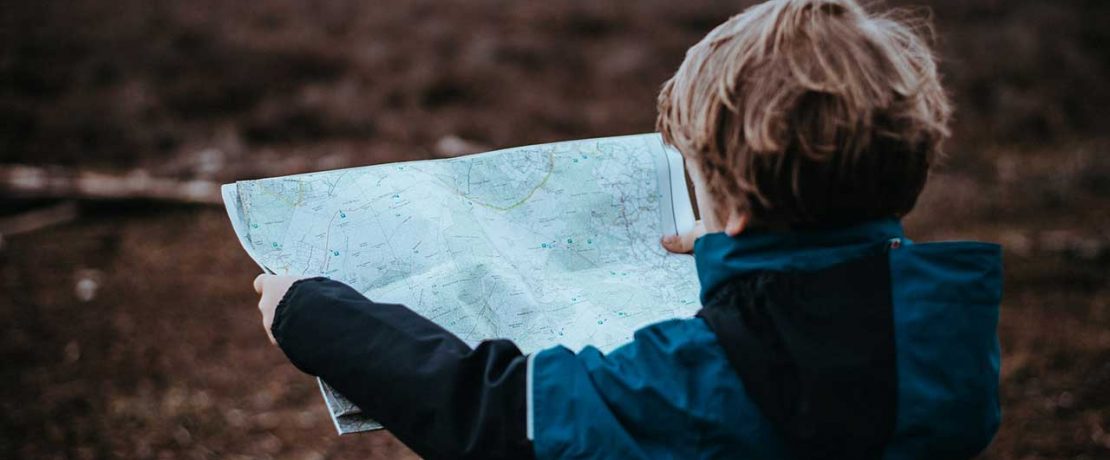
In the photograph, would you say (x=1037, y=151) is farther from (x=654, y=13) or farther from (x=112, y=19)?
(x=112, y=19)

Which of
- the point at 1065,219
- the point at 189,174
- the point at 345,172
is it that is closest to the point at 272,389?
the point at 345,172

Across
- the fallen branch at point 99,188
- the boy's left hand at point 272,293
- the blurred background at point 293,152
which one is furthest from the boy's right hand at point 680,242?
the fallen branch at point 99,188

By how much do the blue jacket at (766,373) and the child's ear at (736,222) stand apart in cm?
1

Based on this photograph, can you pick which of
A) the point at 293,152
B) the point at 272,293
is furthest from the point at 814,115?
the point at 293,152

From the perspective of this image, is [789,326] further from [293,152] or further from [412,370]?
[293,152]

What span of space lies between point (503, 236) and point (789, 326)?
0.66m

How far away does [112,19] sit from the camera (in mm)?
10266

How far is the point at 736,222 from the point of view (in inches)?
52.4

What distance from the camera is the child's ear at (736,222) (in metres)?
1.32

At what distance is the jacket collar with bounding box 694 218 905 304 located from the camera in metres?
1.29

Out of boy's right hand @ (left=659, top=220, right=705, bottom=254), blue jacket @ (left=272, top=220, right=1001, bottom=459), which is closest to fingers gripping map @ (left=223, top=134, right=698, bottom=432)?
boy's right hand @ (left=659, top=220, right=705, bottom=254)

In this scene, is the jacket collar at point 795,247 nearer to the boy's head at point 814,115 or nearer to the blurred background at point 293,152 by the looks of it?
the boy's head at point 814,115

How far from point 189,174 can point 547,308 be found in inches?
227

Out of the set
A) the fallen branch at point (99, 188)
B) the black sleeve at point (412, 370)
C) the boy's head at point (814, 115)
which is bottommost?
the fallen branch at point (99, 188)
